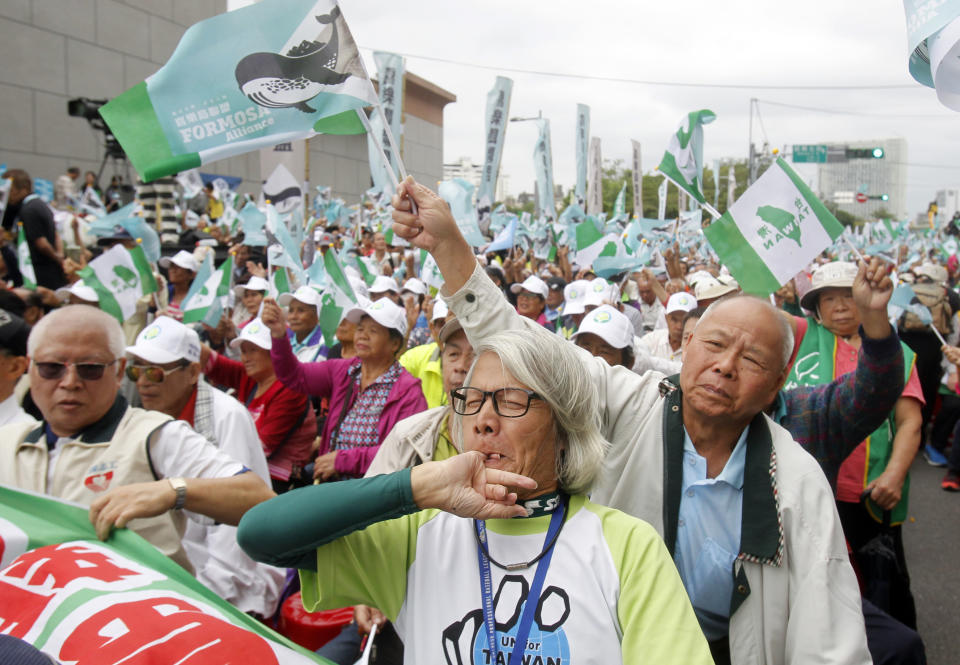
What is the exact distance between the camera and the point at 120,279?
600 centimetres

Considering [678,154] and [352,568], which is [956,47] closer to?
[352,568]

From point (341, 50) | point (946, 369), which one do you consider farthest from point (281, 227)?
point (946, 369)

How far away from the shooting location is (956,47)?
2.17m

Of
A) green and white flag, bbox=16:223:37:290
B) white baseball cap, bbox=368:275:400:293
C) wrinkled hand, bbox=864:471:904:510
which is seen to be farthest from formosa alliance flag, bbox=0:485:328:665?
green and white flag, bbox=16:223:37:290

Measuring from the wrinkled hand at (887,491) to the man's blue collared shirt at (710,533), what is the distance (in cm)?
172

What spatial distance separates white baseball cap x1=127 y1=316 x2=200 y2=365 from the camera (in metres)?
3.47

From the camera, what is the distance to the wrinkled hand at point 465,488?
1.58 metres

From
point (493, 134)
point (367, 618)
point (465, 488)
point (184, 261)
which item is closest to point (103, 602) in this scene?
point (465, 488)

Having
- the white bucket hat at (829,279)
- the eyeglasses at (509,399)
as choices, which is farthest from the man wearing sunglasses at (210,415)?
the white bucket hat at (829,279)

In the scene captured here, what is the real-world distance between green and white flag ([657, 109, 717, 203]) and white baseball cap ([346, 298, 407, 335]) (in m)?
1.93

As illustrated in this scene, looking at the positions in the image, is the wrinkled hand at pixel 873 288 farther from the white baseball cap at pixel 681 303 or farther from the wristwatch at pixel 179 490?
the white baseball cap at pixel 681 303

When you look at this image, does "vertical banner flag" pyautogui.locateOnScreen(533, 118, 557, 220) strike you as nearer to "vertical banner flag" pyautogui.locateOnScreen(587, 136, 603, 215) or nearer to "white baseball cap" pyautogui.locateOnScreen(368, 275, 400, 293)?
"vertical banner flag" pyautogui.locateOnScreen(587, 136, 603, 215)

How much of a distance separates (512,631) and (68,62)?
23.7 metres

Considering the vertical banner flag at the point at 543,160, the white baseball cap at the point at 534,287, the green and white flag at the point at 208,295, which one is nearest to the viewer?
the green and white flag at the point at 208,295
